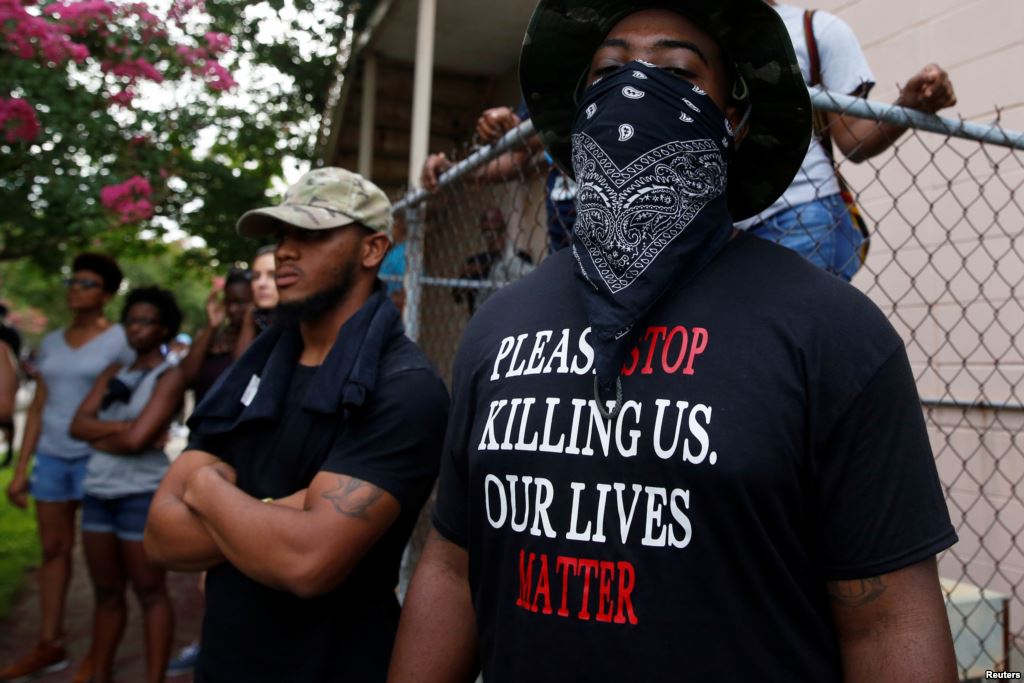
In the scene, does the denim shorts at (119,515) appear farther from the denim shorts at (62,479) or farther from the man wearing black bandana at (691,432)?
the man wearing black bandana at (691,432)

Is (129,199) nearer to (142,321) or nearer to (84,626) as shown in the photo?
(142,321)

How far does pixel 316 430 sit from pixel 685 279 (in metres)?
1.23

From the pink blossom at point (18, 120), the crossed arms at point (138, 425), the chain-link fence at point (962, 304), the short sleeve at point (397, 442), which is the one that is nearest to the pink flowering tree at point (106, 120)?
the pink blossom at point (18, 120)

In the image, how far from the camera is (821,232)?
2559mm

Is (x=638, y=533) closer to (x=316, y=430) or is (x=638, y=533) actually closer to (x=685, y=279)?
(x=685, y=279)

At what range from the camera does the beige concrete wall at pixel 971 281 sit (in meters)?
3.61

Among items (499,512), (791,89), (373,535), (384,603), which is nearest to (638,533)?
(499,512)

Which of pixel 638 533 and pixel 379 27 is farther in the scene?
pixel 379 27

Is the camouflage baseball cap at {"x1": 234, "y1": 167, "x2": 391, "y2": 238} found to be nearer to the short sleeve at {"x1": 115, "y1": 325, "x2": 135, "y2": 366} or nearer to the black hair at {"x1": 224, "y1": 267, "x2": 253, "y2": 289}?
the black hair at {"x1": 224, "y1": 267, "x2": 253, "y2": 289}

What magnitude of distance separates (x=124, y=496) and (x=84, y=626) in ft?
6.81

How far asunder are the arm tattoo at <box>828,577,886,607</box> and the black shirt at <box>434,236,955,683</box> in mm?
15

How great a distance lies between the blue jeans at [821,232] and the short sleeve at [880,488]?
54.2 inches

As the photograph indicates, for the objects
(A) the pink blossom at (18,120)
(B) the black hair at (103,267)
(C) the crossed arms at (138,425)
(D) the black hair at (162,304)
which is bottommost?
(C) the crossed arms at (138,425)

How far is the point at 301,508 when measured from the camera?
2076 mm
